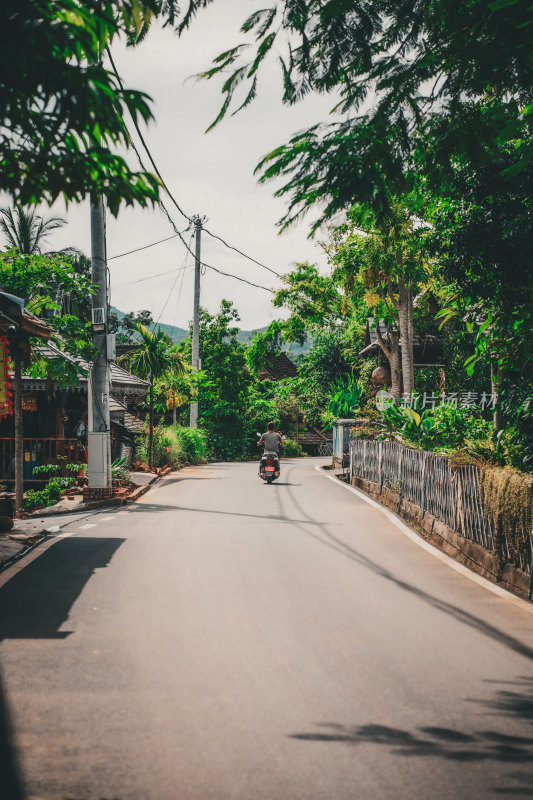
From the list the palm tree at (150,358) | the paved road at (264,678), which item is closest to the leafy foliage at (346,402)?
the palm tree at (150,358)

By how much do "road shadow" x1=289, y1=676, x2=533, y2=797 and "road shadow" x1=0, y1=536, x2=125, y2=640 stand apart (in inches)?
104

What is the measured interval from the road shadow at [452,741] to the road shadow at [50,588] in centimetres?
264

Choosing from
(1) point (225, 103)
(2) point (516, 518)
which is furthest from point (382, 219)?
(2) point (516, 518)

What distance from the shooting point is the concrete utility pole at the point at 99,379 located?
1512cm

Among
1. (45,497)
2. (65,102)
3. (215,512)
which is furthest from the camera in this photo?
(45,497)

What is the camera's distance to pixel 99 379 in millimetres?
15227

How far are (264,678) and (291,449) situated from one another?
3985cm

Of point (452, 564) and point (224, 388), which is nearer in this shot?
point (452, 564)

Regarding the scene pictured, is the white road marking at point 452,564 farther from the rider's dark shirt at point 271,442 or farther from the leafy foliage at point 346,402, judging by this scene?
the leafy foliage at point 346,402

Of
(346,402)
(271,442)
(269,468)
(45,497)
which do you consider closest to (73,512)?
(45,497)

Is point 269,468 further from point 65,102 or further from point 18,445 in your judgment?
point 65,102

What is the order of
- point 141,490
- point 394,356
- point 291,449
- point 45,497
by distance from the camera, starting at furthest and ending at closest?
point 291,449 < point 394,356 < point 141,490 < point 45,497

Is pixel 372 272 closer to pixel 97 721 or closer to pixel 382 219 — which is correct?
pixel 382 219

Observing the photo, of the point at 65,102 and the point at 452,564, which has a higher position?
the point at 65,102
